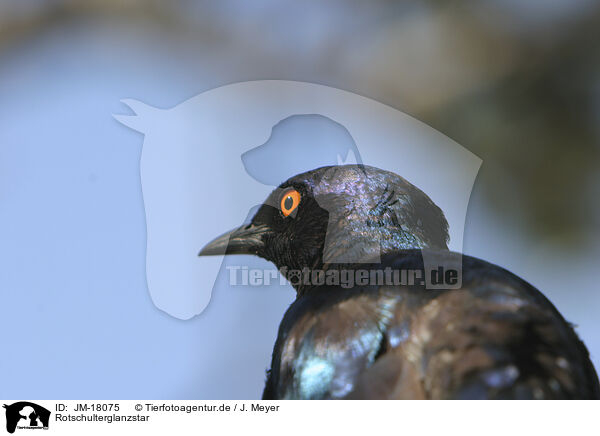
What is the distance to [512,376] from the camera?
7.72ft

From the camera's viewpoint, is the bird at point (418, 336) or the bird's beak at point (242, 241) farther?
the bird's beak at point (242, 241)

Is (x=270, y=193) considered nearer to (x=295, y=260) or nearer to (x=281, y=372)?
(x=295, y=260)

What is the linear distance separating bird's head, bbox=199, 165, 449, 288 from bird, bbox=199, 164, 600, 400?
3 centimetres

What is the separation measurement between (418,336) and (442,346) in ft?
0.39

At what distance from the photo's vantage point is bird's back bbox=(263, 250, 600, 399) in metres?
2.40

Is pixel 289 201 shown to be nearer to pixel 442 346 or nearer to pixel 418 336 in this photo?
pixel 418 336

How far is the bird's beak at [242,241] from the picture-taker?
4316mm

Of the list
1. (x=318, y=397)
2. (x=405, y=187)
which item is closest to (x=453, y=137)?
(x=405, y=187)
